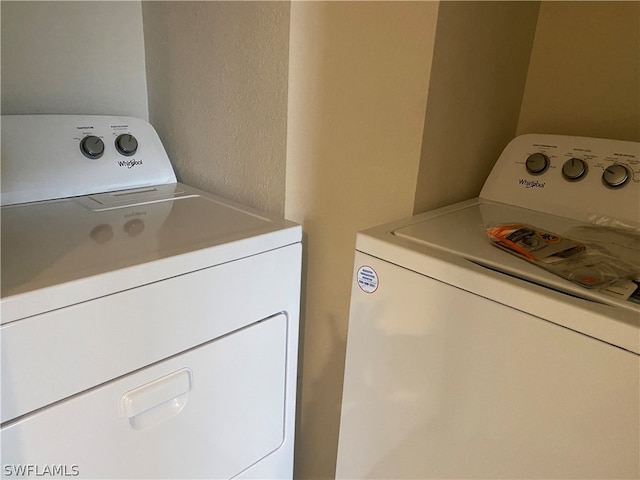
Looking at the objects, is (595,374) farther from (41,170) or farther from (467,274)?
(41,170)

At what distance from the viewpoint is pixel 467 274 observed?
25.9 inches

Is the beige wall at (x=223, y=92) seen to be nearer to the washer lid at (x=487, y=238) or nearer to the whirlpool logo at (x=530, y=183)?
the washer lid at (x=487, y=238)

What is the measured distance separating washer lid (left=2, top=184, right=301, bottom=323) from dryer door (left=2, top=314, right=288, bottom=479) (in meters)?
0.14

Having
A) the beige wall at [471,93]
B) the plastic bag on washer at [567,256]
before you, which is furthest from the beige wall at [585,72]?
the plastic bag on washer at [567,256]

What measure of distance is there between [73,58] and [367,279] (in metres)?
0.95

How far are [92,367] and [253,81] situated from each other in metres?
0.64

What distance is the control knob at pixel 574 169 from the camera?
95 cm

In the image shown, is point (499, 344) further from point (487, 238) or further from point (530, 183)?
point (530, 183)

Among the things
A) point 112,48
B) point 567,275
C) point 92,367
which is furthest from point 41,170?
point 567,275

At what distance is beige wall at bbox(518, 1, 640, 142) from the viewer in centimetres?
99

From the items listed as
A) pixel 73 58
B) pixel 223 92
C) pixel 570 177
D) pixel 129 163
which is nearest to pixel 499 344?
pixel 570 177

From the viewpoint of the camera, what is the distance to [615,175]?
35.6 inches

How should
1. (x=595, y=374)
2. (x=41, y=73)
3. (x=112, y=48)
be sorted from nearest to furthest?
1. (x=595, y=374)
2. (x=41, y=73)
3. (x=112, y=48)

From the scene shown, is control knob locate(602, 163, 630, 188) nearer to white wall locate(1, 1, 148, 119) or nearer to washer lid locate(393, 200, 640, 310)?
washer lid locate(393, 200, 640, 310)
